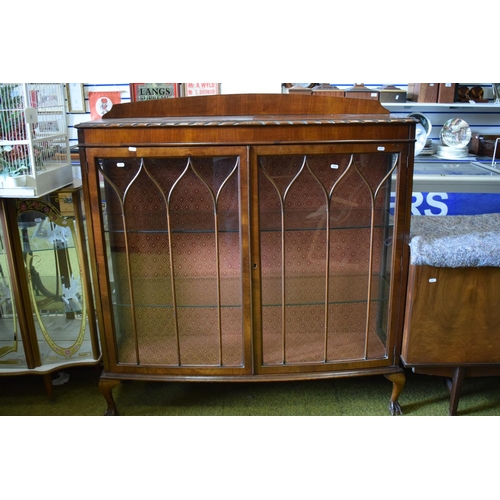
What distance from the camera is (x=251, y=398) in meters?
2.07

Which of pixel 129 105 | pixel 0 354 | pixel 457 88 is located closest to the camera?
pixel 129 105

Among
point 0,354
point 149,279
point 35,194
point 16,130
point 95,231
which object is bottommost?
point 0,354

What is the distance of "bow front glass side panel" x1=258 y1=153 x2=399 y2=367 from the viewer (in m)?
1.69

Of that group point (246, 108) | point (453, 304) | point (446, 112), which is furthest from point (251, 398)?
point (446, 112)

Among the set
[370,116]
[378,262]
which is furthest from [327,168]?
[378,262]

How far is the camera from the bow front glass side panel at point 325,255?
1.69 m

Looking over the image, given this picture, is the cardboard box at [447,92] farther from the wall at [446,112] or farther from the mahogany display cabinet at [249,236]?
the mahogany display cabinet at [249,236]

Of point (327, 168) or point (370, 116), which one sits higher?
point (370, 116)

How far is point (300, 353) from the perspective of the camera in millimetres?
1877

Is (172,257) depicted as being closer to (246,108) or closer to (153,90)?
(246,108)

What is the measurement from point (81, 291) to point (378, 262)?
1.20m

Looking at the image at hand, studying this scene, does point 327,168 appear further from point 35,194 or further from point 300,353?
point 35,194

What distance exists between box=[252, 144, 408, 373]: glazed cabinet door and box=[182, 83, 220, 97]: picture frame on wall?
1.90 m

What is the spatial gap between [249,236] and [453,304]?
791mm
